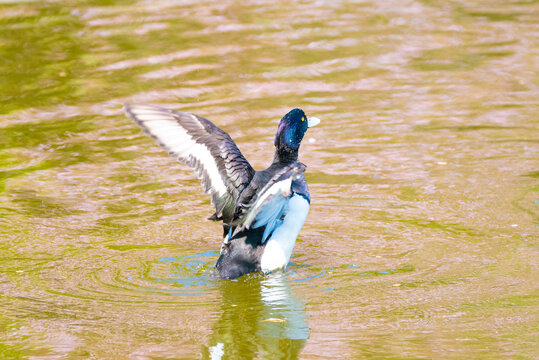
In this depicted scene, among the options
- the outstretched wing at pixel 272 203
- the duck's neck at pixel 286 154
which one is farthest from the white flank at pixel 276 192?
the duck's neck at pixel 286 154

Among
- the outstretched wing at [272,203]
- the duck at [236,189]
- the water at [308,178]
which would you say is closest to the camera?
the outstretched wing at [272,203]

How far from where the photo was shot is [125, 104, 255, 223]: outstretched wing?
19.5 ft

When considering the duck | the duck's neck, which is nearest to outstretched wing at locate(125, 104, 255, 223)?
the duck

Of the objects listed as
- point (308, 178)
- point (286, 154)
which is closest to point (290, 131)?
point (286, 154)

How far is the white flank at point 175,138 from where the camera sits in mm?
6008

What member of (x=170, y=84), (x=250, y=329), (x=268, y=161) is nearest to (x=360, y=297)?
(x=250, y=329)

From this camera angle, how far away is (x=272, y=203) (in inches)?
221

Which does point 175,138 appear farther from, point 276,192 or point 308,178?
point 308,178

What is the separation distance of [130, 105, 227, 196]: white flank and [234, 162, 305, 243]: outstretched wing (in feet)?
1.06

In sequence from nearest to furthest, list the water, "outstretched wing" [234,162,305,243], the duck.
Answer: "outstretched wing" [234,162,305,243] → the water → the duck

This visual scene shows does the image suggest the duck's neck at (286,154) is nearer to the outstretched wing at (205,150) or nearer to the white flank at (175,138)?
the outstretched wing at (205,150)

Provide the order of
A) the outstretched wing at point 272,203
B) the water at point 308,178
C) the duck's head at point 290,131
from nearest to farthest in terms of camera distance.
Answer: the outstretched wing at point 272,203 → the water at point 308,178 → the duck's head at point 290,131

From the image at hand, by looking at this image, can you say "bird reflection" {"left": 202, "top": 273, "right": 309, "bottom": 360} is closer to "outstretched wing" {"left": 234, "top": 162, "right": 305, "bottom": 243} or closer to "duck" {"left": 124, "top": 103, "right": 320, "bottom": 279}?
"duck" {"left": 124, "top": 103, "right": 320, "bottom": 279}

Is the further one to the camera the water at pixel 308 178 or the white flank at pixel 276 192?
the water at pixel 308 178
